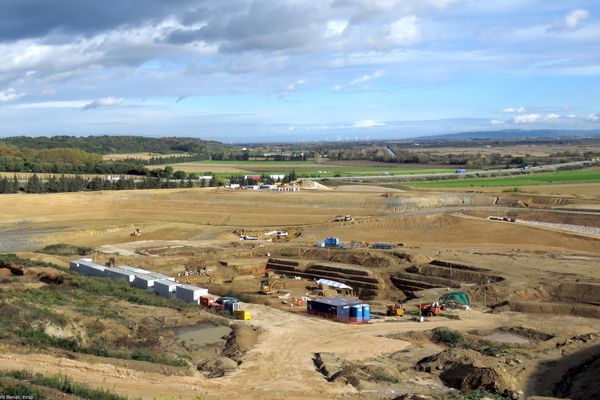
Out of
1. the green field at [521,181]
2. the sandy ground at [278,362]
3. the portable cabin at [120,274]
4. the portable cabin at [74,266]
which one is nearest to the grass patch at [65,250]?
the portable cabin at [74,266]

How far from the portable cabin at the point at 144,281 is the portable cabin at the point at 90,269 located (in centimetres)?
320

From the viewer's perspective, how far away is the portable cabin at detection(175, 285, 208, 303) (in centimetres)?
3522

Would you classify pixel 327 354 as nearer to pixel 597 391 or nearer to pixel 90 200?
pixel 597 391

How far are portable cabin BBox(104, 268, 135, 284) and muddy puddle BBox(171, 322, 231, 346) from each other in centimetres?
1068

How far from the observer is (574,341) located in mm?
27812

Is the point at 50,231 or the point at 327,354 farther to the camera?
the point at 50,231

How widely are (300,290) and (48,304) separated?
17388 mm

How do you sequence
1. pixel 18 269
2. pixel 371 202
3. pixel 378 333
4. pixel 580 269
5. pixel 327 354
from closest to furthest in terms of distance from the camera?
pixel 327 354, pixel 378 333, pixel 18 269, pixel 580 269, pixel 371 202

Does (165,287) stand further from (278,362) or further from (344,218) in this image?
(344,218)

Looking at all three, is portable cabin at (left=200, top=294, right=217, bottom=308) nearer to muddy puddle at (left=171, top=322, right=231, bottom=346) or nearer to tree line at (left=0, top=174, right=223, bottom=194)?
muddy puddle at (left=171, top=322, right=231, bottom=346)

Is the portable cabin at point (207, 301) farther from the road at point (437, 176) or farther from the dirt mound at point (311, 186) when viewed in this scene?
the road at point (437, 176)

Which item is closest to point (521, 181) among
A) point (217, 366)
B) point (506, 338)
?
point (506, 338)

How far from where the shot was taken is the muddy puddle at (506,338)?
29.0m

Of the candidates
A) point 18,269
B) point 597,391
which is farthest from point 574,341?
point 18,269
